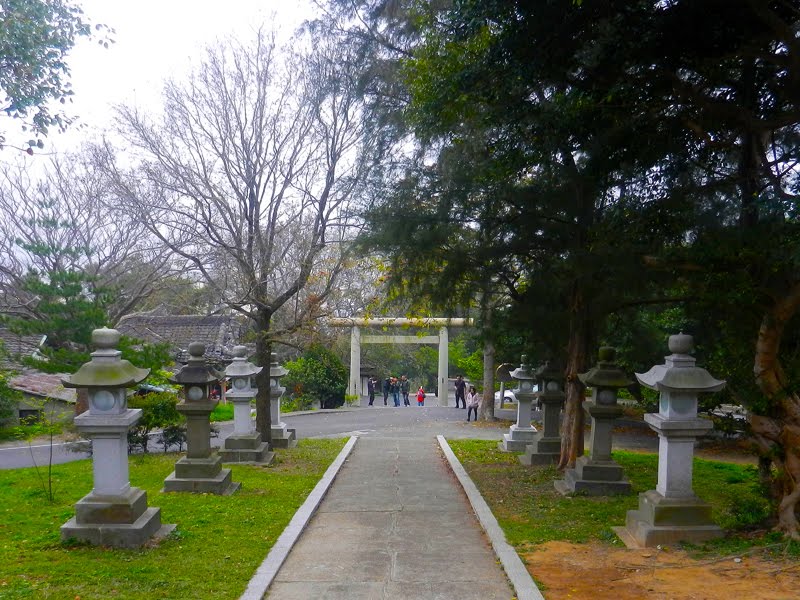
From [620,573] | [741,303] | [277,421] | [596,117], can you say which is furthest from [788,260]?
[277,421]

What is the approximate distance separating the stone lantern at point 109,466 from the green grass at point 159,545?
0.59 feet

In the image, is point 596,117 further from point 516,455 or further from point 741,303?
point 516,455

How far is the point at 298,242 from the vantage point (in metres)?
14.5

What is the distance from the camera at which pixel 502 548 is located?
7203mm

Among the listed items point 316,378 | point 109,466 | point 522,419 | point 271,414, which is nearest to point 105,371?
point 109,466

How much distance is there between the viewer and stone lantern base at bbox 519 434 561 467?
545 inches

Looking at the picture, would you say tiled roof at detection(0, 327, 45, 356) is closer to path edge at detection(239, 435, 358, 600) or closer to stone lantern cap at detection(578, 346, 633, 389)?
path edge at detection(239, 435, 358, 600)

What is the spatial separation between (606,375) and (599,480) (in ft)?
5.54

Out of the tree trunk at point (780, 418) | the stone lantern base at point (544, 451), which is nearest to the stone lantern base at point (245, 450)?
the stone lantern base at point (544, 451)

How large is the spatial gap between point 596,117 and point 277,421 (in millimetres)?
11547

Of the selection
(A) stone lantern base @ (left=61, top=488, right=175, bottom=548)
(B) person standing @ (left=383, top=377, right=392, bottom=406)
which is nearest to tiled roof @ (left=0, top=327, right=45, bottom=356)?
(A) stone lantern base @ (left=61, top=488, right=175, bottom=548)

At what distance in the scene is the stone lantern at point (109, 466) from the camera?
7.12m

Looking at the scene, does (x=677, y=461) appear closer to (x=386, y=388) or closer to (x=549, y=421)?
→ (x=549, y=421)

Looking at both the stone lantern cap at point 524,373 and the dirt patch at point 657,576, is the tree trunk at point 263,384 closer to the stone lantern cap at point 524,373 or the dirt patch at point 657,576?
the stone lantern cap at point 524,373
